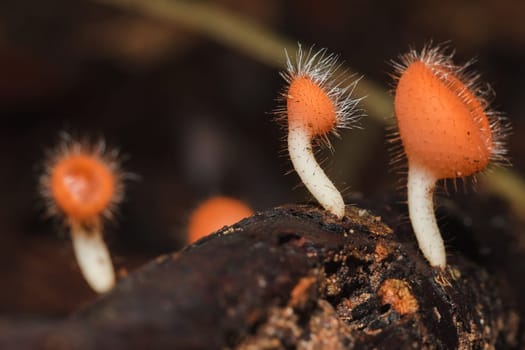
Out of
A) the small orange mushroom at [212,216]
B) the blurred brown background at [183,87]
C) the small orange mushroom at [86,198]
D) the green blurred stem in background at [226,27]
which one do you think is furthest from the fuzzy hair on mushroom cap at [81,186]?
the blurred brown background at [183,87]

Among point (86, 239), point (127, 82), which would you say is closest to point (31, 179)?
point (127, 82)

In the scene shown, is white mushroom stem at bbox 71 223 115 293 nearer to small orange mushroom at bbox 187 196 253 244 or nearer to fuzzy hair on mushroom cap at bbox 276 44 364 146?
small orange mushroom at bbox 187 196 253 244

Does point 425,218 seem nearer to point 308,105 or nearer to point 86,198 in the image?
point 308,105

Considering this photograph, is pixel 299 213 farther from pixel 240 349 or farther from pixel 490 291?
pixel 490 291

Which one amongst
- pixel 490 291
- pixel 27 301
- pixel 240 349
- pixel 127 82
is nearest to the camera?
pixel 240 349

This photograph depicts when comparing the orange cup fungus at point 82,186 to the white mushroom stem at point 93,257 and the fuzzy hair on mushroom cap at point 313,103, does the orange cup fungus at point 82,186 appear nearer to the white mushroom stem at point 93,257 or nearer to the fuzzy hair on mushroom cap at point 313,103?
the white mushroom stem at point 93,257

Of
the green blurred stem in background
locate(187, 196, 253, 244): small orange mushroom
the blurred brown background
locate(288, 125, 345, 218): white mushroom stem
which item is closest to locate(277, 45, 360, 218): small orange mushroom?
locate(288, 125, 345, 218): white mushroom stem
